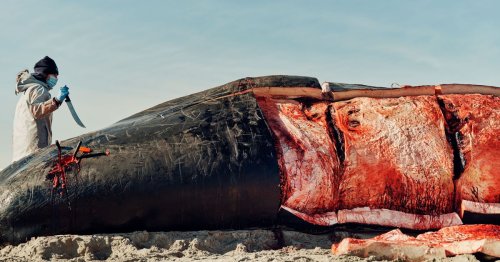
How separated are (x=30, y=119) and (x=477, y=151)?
603 centimetres

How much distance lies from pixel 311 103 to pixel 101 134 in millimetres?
2224

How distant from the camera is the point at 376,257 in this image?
594 centimetres

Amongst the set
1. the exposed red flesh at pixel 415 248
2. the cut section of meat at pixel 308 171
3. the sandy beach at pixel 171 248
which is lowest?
the exposed red flesh at pixel 415 248

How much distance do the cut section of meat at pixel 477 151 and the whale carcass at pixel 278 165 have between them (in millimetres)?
10

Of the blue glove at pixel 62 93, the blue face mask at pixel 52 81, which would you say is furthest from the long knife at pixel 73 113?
the blue face mask at pixel 52 81

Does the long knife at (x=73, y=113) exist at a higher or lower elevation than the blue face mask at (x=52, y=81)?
lower

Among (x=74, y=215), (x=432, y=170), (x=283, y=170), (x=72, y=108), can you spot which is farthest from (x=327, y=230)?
(x=72, y=108)

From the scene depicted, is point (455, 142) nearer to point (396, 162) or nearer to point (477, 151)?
point (477, 151)

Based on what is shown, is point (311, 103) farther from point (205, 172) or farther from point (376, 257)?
point (376, 257)

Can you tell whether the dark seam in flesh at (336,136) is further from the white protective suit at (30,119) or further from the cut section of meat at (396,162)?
the white protective suit at (30,119)

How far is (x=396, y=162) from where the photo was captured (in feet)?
23.3

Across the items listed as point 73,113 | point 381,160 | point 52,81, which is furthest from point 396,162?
point 52,81

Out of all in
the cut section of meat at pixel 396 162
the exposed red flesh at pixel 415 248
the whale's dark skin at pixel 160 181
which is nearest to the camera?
the exposed red flesh at pixel 415 248

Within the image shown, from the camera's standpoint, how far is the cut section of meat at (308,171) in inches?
271
